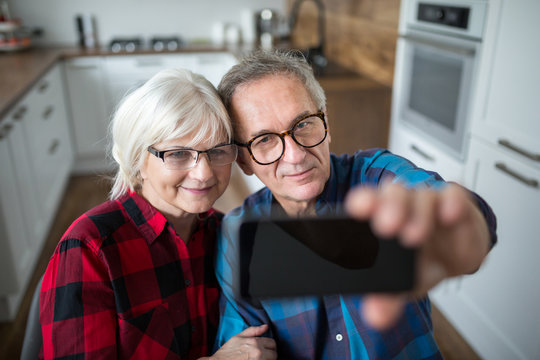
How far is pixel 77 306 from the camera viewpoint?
0.82 m

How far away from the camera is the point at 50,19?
394cm

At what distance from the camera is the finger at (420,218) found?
0.34 m

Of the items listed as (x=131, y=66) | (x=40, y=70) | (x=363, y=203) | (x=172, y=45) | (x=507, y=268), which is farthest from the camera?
(x=172, y=45)

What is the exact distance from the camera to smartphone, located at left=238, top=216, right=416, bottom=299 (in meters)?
0.38

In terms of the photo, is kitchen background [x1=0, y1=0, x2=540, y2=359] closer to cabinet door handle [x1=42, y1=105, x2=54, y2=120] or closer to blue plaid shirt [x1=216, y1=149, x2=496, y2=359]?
cabinet door handle [x1=42, y1=105, x2=54, y2=120]

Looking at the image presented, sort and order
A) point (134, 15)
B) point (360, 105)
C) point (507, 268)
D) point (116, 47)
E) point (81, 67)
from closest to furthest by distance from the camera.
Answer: point (507, 268) < point (360, 105) < point (81, 67) < point (116, 47) < point (134, 15)

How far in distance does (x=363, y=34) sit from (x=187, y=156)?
2.17 metres

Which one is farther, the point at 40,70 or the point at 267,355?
the point at 40,70

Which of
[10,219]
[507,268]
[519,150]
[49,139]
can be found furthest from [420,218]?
[49,139]

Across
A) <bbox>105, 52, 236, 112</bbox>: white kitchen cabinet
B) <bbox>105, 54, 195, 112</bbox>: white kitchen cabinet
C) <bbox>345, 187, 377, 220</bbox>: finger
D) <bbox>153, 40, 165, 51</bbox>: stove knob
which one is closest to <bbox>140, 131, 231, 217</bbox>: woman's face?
<bbox>345, 187, 377, 220</bbox>: finger

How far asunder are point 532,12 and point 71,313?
4.91 ft

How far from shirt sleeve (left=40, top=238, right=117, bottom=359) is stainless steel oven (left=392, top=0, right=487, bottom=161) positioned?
148 cm

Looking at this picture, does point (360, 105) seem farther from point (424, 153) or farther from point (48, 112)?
point (48, 112)

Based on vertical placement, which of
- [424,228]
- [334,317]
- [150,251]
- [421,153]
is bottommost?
[421,153]
